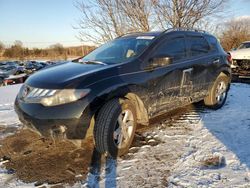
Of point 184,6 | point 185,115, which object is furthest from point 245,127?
point 184,6

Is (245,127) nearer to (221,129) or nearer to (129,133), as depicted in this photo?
(221,129)

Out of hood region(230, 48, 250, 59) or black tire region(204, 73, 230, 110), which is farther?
hood region(230, 48, 250, 59)

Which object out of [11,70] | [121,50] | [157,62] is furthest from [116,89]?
[11,70]

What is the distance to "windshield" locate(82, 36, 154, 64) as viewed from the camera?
4.12m

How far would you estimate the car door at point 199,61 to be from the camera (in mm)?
5004

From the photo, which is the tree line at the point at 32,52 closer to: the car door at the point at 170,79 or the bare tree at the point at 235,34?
the bare tree at the point at 235,34

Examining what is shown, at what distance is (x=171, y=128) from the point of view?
462cm

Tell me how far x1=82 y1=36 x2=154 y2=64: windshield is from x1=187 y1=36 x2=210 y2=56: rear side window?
1.05 meters

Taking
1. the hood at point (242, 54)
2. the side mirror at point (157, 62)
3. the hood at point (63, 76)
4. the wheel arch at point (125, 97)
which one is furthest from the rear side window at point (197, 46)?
the hood at point (242, 54)

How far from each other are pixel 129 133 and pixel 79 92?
1008mm

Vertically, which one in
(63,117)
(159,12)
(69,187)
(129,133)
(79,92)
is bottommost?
(69,187)

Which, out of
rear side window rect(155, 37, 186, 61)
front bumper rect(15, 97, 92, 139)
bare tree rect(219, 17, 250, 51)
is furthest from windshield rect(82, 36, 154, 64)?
bare tree rect(219, 17, 250, 51)

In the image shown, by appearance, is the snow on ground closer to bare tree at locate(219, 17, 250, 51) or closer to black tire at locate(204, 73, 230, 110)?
black tire at locate(204, 73, 230, 110)

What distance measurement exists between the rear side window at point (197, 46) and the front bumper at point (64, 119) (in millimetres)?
2683
